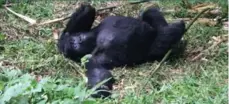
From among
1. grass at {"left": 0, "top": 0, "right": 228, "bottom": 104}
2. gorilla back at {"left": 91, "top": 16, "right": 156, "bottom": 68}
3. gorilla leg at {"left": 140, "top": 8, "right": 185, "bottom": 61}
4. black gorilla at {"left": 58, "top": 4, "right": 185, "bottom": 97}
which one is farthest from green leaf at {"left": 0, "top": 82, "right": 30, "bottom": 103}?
gorilla leg at {"left": 140, "top": 8, "right": 185, "bottom": 61}

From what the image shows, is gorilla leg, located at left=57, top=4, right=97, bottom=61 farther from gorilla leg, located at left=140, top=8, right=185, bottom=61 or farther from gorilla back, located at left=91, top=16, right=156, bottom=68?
gorilla leg, located at left=140, top=8, right=185, bottom=61

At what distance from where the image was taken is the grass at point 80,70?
2307 mm

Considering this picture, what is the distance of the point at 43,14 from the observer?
4.10 meters

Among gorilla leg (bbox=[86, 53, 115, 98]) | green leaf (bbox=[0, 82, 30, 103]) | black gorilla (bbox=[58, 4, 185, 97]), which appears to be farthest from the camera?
black gorilla (bbox=[58, 4, 185, 97])

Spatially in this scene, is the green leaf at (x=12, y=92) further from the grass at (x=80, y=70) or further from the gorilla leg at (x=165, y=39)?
the gorilla leg at (x=165, y=39)

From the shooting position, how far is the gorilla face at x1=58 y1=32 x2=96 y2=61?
10.6 ft

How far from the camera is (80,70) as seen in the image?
3137mm

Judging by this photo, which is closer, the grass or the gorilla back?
the grass

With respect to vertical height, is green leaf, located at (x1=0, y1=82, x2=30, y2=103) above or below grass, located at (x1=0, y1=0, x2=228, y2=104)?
above

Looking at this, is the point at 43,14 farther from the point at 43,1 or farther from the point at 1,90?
the point at 1,90

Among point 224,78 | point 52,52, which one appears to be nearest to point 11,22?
point 52,52

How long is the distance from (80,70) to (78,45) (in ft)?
0.60

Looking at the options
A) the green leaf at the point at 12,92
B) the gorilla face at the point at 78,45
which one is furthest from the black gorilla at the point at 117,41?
the green leaf at the point at 12,92

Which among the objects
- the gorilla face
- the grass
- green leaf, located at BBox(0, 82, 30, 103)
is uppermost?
green leaf, located at BBox(0, 82, 30, 103)
